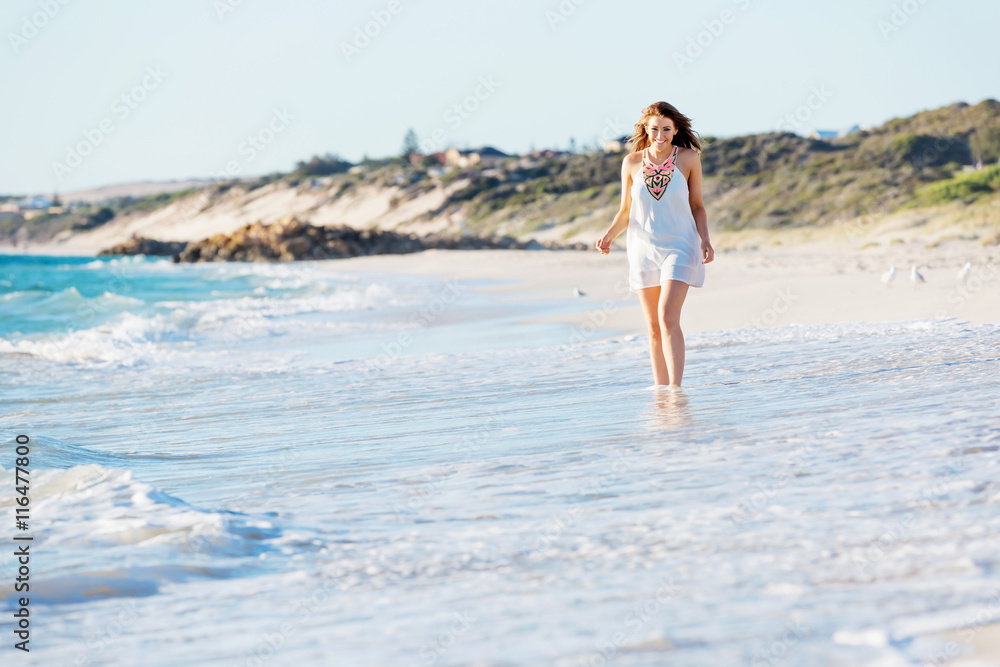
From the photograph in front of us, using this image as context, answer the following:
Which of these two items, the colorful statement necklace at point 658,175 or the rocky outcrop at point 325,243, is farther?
the rocky outcrop at point 325,243

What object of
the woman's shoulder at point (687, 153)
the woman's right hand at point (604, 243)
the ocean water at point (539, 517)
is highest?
the woman's shoulder at point (687, 153)

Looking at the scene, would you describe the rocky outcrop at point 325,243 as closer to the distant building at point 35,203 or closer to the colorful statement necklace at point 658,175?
the colorful statement necklace at point 658,175

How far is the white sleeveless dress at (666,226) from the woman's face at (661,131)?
9 cm

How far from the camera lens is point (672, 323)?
523 centimetres

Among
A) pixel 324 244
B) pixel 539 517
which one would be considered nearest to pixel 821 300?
pixel 539 517

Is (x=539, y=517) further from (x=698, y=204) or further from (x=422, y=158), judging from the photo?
(x=422, y=158)

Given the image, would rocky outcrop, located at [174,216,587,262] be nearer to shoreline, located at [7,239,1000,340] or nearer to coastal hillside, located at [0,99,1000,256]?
coastal hillside, located at [0,99,1000,256]

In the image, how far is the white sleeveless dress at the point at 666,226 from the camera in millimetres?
5188

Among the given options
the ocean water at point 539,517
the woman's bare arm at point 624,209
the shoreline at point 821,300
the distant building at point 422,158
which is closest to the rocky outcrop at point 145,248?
the distant building at point 422,158

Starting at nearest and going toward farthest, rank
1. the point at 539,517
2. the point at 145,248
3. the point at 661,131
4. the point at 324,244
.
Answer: the point at 539,517 → the point at 661,131 → the point at 324,244 → the point at 145,248

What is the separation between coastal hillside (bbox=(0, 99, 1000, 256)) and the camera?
3584cm

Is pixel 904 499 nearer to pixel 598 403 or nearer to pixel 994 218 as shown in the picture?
pixel 598 403

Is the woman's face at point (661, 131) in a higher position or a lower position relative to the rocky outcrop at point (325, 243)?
lower

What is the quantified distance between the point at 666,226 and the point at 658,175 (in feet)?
0.95
